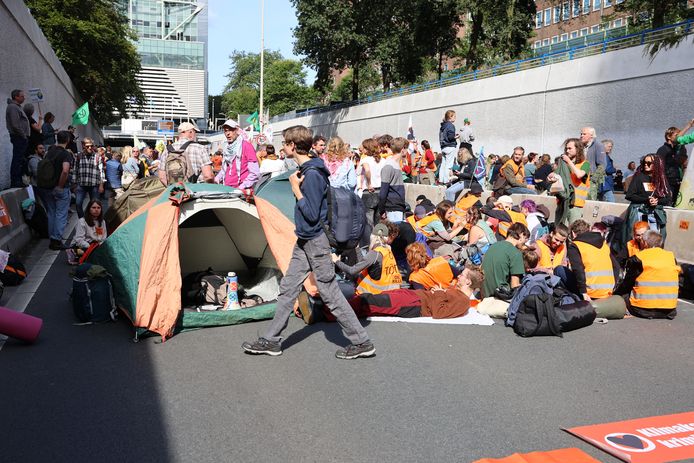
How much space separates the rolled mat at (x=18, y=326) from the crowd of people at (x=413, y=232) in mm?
2195

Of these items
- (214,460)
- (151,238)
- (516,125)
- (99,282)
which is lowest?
(214,460)

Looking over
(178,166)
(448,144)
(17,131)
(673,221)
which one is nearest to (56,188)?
(17,131)

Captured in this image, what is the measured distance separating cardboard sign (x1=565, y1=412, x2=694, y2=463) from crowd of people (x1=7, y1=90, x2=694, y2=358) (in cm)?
221

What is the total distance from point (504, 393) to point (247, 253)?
14.8 ft

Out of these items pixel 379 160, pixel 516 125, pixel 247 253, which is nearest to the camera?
pixel 247 253

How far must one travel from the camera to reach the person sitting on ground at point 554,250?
27.8 ft

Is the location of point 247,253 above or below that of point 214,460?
above

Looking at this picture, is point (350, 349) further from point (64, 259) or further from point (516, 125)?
point (516, 125)

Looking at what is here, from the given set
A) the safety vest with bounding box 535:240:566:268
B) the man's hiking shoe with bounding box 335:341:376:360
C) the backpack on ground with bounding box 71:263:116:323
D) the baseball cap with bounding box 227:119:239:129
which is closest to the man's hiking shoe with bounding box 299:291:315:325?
the man's hiking shoe with bounding box 335:341:376:360

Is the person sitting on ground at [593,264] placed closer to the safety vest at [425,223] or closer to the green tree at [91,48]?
the safety vest at [425,223]

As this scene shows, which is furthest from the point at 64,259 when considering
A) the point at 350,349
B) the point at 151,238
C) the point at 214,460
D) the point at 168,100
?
the point at 168,100

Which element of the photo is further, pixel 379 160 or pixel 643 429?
pixel 379 160

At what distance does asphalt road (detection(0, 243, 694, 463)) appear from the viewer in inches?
166

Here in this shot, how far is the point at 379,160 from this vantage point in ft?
39.7
